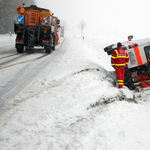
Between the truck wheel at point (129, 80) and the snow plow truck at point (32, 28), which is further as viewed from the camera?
the snow plow truck at point (32, 28)

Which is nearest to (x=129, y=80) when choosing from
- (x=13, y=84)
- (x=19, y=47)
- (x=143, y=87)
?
(x=143, y=87)

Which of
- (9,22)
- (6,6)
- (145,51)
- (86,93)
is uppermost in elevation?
(6,6)

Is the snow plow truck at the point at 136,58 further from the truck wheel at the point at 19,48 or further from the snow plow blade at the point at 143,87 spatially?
the truck wheel at the point at 19,48

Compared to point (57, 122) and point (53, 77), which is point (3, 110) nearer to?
point (57, 122)

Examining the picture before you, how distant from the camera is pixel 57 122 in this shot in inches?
106

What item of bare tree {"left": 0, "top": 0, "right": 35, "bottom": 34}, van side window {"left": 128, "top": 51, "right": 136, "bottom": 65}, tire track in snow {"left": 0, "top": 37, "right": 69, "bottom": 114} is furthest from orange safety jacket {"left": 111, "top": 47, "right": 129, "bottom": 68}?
bare tree {"left": 0, "top": 0, "right": 35, "bottom": 34}

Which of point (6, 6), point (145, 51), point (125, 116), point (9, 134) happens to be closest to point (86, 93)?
point (125, 116)

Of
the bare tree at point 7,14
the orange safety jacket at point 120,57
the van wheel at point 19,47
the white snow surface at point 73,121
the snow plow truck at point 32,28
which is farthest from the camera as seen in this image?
the bare tree at point 7,14

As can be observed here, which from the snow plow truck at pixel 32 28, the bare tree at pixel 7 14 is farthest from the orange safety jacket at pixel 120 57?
the bare tree at pixel 7 14

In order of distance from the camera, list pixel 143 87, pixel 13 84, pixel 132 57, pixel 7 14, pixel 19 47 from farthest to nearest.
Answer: pixel 7 14, pixel 19 47, pixel 132 57, pixel 143 87, pixel 13 84

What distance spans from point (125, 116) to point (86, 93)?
3.96 ft

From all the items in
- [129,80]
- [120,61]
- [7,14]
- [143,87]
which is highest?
[7,14]

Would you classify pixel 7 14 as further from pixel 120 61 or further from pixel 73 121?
pixel 73 121

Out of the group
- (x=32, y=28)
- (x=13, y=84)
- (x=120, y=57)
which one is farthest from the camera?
(x=32, y=28)
